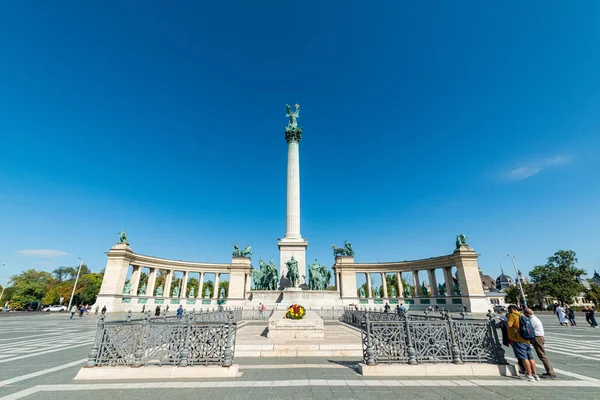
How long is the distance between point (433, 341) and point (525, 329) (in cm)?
233

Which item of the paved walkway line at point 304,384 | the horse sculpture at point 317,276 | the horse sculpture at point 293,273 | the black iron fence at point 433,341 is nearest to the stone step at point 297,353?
the black iron fence at point 433,341

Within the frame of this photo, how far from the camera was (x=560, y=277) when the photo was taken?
54.5 meters

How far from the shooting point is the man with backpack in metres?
6.64

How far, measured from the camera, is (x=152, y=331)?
724 cm

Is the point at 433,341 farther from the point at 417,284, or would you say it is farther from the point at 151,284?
the point at 151,284

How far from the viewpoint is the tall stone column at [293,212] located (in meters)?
32.6

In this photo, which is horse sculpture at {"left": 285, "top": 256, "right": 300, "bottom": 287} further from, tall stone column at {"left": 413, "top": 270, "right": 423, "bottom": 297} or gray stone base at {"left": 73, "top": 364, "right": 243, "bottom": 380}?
tall stone column at {"left": 413, "top": 270, "right": 423, "bottom": 297}

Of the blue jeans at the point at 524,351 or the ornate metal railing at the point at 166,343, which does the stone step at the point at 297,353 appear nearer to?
the ornate metal railing at the point at 166,343

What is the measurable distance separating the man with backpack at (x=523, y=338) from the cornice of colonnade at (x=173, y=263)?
4705 centimetres

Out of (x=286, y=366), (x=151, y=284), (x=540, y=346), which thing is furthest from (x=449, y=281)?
(x=151, y=284)

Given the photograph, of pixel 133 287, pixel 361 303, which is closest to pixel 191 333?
pixel 361 303

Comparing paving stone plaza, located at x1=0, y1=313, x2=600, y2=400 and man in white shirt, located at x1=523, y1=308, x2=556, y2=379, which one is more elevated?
man in white shirt, located at x1=523, y1=308, x2=556, y2=379

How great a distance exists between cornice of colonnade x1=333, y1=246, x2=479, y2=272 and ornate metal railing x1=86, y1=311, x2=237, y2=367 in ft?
148

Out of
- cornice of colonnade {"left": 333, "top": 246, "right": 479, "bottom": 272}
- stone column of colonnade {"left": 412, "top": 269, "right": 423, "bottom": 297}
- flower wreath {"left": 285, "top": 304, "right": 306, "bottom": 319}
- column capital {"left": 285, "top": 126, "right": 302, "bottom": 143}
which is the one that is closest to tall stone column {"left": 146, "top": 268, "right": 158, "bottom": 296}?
cornice of colonnade {"left": 333, "top": 246, "right": 479, "bottom": 272}
